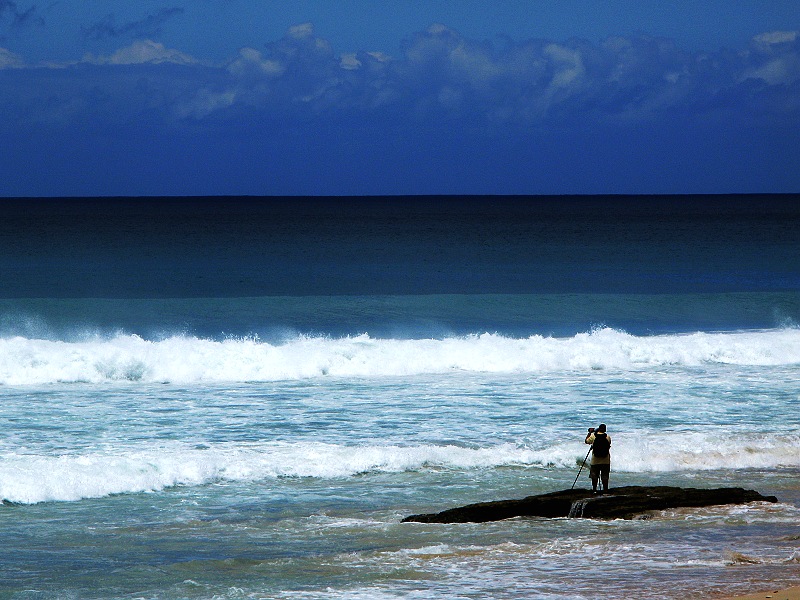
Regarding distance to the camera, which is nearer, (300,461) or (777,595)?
(777,595)

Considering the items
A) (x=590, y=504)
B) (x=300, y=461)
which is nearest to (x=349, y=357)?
(x=300, y=461)

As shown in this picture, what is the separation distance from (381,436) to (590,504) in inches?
243

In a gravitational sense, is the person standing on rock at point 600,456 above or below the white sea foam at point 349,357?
below

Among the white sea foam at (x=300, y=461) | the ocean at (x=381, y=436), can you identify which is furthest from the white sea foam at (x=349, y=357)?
the white sea foam at (x=300, y=461)

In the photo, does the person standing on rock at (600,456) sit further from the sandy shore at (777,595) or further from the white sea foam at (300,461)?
the sandy shore at (777,595)

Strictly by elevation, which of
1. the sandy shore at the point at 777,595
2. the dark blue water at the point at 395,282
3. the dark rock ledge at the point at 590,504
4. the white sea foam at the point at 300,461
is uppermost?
the dark blue water at the point at 395,282

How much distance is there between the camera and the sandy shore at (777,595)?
11.0 metres

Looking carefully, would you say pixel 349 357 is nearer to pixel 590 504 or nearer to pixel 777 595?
pixel 590 504

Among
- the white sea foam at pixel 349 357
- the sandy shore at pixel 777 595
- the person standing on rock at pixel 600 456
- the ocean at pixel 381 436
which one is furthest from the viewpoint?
the white sea foam at pixel 349 357

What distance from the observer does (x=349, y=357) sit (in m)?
28.8

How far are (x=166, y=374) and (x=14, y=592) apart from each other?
15.2 metres

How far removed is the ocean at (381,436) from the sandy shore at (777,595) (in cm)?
37

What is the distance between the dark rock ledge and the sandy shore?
344 centimetres

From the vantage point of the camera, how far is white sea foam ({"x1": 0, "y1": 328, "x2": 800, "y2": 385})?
87.4 ft
